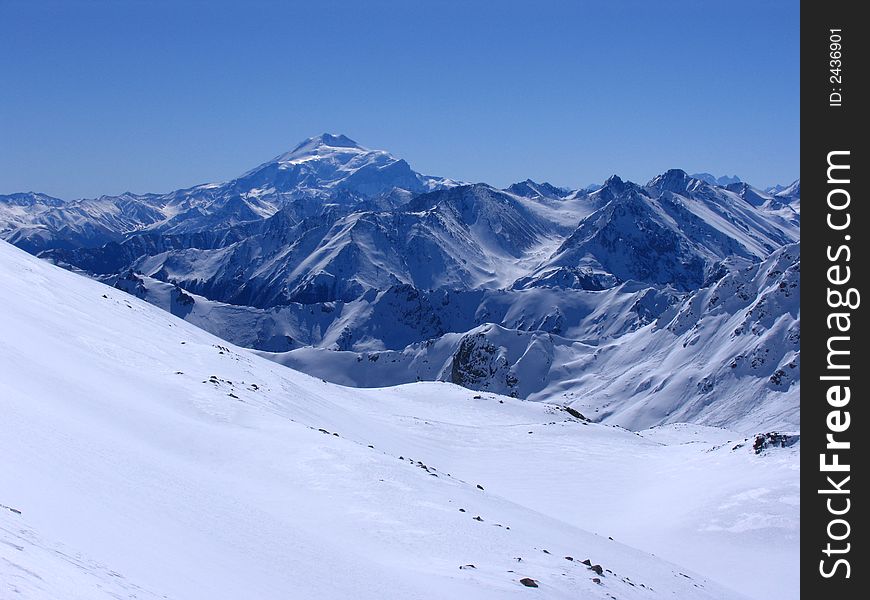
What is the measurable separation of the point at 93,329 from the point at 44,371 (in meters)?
12.1

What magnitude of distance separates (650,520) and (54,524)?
31524 millimetres

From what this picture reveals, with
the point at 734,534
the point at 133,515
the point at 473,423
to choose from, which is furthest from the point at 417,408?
the point at 133,515

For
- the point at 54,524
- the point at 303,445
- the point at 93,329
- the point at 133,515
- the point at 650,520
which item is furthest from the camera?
the point at 650,520

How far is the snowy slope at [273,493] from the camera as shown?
13.0m

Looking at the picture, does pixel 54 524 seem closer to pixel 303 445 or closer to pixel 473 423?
pixel 303 445

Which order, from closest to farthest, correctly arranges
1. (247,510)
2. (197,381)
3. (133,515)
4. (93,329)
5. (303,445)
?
(133,515) < (247,510) < (303,445) < (197,381) < (93,329)

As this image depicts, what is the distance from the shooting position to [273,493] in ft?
65.7

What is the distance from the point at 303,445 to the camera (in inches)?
1008

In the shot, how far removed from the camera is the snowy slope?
13.0 m
